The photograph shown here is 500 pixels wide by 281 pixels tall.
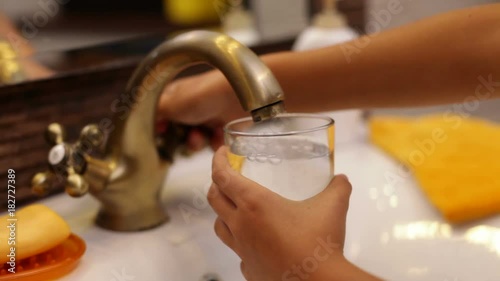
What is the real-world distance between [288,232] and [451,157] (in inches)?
16.1

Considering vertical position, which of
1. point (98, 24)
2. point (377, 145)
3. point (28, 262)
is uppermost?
point (98, 24)

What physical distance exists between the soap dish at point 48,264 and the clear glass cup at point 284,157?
16 cm

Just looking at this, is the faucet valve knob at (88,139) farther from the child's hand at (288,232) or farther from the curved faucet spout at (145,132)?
the child's hand at (288,232)

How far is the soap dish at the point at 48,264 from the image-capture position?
1.48 feet

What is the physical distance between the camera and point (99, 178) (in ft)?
1.75

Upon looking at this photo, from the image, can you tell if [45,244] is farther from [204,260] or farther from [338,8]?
[338,8]

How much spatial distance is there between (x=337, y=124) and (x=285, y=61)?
0.24m

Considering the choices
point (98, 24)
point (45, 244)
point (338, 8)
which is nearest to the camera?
point (45, 244)

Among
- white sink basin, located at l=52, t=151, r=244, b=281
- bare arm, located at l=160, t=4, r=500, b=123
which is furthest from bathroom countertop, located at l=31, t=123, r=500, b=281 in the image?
bare arm, located at l=160, t=4, r=500, b=123

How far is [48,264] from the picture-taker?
18.3 inches

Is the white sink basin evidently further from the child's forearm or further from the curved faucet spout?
the child's forearm

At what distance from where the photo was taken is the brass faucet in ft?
1.60

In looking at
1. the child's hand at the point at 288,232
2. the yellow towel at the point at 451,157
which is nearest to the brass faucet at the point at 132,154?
the child's hand at the point at 288,232

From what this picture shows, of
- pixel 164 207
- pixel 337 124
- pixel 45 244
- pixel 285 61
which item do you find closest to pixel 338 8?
pixel 337 124
